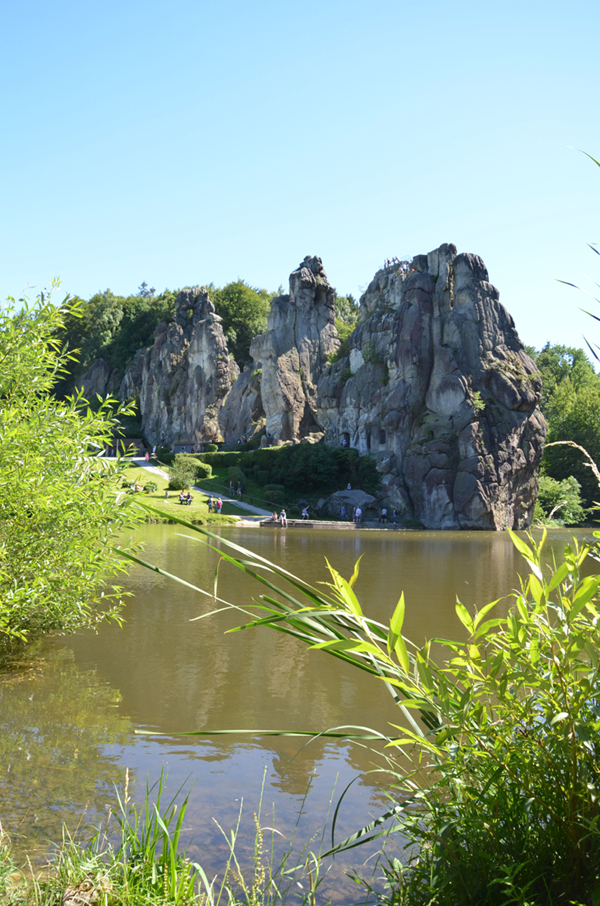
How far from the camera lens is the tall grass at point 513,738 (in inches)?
65.9

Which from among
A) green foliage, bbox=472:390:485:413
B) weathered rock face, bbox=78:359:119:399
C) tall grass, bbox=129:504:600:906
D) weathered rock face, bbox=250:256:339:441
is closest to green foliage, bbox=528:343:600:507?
green foliage, bbox=472:390:485:413

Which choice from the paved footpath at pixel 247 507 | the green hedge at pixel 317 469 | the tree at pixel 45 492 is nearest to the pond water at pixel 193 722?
the tree at pixel 45 492

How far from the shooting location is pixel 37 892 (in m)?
2.12

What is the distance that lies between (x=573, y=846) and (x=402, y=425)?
155ft

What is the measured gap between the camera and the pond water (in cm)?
392

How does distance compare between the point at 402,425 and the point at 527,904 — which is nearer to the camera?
the point at 527,904

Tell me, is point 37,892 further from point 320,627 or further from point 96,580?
point 96,580

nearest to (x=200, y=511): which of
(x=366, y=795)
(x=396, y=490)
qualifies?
(x=396, y=490)

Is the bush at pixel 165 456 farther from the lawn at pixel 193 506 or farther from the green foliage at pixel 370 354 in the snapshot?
the green foliage at pixel 370 354

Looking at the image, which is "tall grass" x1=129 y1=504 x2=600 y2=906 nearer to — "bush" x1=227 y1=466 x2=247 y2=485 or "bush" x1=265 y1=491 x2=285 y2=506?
"bush" x1=265 y1=491 x2=285 y2=506

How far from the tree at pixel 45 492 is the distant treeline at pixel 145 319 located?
65655 millimetres

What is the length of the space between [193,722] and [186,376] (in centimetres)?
7140

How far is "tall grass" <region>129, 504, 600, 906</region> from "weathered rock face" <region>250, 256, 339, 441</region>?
5603 cm

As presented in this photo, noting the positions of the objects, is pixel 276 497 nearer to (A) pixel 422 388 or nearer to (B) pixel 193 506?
(B) pixel 193 506
